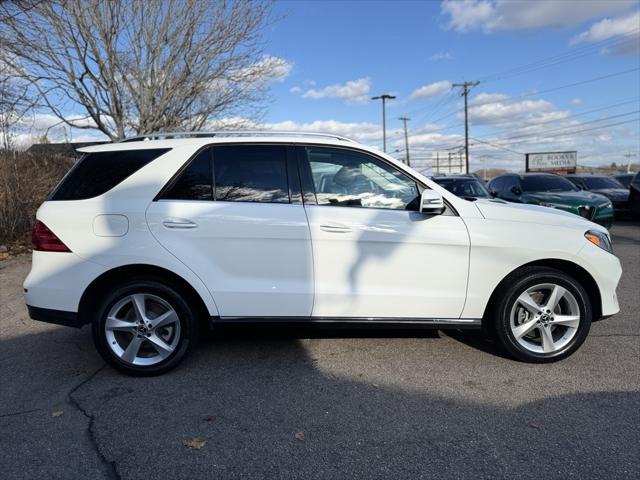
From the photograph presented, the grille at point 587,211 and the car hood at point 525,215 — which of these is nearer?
the car hood at point 525,215

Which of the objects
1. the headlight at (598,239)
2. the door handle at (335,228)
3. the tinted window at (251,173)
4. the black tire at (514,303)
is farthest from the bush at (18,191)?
the headlight at (598,239)

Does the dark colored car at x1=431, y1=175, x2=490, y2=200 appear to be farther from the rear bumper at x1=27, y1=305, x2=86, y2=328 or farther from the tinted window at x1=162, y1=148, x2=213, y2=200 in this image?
the rear bumper at x1=27, y1=305, x2=86, y2=328

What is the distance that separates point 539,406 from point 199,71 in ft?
45.5

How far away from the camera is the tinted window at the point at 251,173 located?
12.5ft

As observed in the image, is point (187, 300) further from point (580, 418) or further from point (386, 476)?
point (580, 418)

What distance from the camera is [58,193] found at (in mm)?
3826

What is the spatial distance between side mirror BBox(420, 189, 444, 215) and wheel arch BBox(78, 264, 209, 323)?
1.92 m

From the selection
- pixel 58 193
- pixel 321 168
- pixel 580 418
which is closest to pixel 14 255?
pixel 58 193

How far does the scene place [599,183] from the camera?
16.8m

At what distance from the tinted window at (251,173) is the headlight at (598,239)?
8.31ft

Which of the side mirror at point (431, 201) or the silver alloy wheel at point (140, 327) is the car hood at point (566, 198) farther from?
the silver alloy wheel at point (140, 327)

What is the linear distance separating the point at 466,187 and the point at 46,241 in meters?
10.5

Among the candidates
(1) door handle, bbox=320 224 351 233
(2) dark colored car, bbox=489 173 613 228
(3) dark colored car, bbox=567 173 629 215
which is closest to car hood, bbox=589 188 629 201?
(3) dark colored car, bbox=567 173 629 215

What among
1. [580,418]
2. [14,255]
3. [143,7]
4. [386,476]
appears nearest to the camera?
[386,476]
